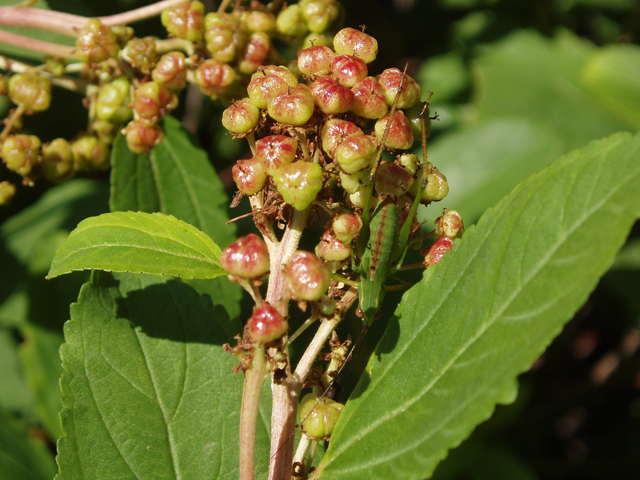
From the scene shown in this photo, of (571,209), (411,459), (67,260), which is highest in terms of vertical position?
(571,209)

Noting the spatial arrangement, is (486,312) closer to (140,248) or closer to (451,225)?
(451,225)

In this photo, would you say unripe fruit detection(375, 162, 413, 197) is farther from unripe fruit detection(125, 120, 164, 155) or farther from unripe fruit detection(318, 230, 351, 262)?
unripe fruit detection(125, 120, 164, 155)

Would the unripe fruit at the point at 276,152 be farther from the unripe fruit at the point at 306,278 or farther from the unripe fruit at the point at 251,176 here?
the unripe fruit at the point at 306,278

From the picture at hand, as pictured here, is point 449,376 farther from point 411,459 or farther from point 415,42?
point 415,42

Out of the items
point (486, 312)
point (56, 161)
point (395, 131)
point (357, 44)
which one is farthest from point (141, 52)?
point (486, 312)

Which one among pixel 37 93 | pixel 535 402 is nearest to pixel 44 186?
pixel 37 93

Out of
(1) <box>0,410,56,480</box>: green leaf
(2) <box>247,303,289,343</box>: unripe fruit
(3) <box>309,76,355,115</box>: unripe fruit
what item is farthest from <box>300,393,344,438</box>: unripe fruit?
(1) <box>0,410,56,480</box>: green leaf
